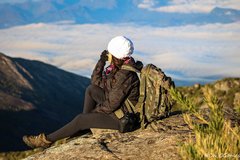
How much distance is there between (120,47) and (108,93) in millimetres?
1164

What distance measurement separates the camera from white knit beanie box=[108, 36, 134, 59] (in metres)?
10.6

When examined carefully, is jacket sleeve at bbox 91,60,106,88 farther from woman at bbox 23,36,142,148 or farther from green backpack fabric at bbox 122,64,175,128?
green backpack fabric at bbox 122,64,175,128

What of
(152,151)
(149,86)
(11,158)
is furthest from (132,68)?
(11,158)

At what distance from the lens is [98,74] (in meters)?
11.3

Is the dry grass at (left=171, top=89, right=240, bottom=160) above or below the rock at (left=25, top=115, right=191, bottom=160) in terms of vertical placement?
above

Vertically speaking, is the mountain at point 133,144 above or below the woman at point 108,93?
below

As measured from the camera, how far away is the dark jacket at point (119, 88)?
34.0 feet

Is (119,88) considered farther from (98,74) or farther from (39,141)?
(39,141)

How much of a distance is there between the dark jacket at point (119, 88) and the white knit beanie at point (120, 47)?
0.28 meters

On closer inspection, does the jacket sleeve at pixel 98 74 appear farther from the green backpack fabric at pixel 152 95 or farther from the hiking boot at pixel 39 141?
the hiking boot at pixel 39 141

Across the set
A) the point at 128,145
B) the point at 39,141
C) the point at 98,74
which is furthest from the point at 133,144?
the point at 39,141

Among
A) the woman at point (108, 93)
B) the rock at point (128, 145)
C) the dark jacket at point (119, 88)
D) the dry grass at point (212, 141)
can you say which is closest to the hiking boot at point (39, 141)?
the woman at point (108, 93)

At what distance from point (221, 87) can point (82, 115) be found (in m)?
51.2

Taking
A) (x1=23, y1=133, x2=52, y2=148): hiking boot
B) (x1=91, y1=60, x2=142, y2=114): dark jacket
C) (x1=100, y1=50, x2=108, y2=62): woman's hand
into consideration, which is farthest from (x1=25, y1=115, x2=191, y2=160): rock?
(x1=100, y1=50, x2=108, y2=62): woman's hand
